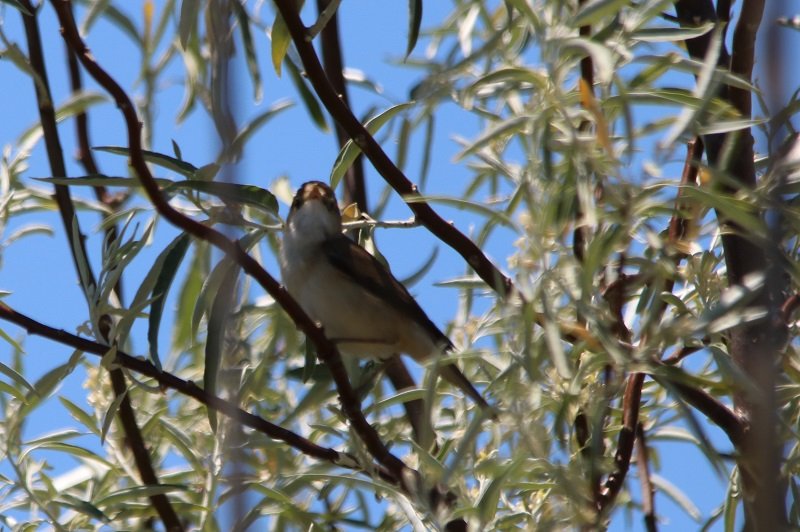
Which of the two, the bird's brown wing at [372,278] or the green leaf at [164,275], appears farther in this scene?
the bird's brown wing at [372,278]

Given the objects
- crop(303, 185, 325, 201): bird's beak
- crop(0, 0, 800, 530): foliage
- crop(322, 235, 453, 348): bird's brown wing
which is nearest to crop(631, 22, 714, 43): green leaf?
crop(0, 0, 800, 530): foliage

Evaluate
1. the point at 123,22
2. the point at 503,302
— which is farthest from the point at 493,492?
the point at 123,22

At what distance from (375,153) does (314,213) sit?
175 centimetres

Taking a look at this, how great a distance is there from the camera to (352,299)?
4.23 meters

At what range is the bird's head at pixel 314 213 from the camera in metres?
4.32

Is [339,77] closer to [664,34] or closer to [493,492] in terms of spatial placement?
[664,34]

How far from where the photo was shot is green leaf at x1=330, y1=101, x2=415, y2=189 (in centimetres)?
296

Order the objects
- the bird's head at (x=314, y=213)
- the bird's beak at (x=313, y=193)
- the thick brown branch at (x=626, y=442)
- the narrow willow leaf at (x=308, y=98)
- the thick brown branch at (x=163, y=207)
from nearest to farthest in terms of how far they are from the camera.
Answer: the thick brown branch at (x=163, y=207) < the thick brown branch at (x=626, y=442) < the narrow willow leaf at (x=308, y=98) < the bird's head at (x=314, y=213) < the bird's beak at (x=313, y=193)

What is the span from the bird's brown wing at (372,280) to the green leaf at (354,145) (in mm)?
1072

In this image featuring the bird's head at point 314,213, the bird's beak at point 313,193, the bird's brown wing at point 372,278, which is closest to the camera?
the bird's brown wing at point 372,278

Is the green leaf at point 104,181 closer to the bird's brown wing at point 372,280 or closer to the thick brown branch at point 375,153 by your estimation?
the thick brown branch at point 375,153

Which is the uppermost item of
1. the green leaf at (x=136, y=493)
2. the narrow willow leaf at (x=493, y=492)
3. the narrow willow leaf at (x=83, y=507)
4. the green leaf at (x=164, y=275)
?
the green leaf at (x=164, y=275)

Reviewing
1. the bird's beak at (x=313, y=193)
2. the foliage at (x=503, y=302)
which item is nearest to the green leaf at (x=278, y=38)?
the foliage at (x=503, y=302)

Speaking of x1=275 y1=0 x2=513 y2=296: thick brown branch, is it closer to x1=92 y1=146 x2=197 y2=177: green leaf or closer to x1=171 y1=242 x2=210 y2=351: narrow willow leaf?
x1=92 y1=146 x2=197 y2=177: green leaf
